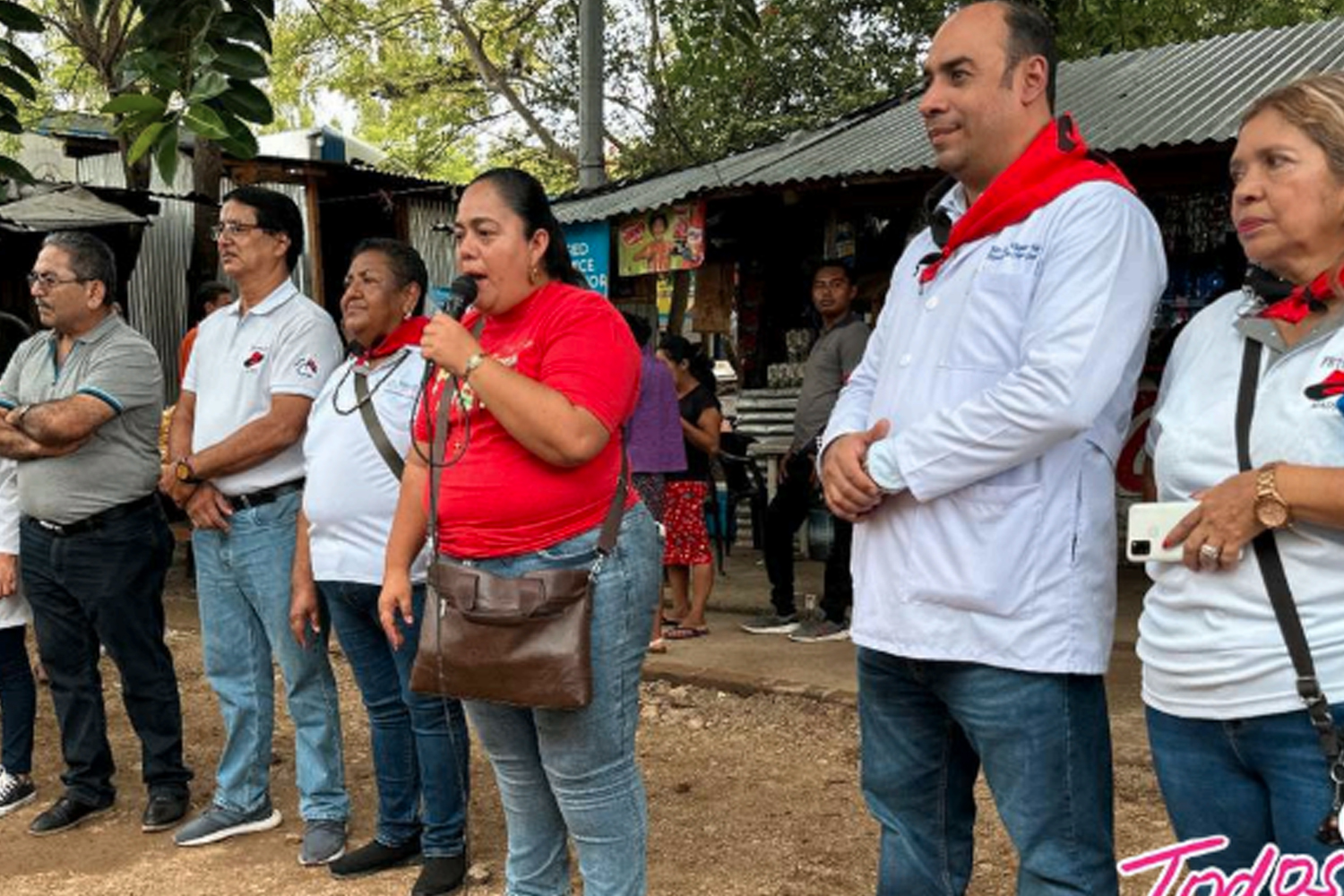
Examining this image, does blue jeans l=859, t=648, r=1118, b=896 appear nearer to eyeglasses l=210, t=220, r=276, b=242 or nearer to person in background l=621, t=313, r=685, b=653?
eyeglasses l=210, t=220, r=276, b=242

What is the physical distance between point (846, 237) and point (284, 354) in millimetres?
6064

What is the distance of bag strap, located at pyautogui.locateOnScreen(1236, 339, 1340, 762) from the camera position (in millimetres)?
2051

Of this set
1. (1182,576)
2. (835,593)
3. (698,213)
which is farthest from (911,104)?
(1182,576)

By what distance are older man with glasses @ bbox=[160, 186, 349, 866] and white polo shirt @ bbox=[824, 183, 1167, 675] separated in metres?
2.45

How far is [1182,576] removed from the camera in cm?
224

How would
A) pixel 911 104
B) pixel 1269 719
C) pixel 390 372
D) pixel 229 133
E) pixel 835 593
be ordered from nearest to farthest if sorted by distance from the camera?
pixel 1269 719, pixel 229 133, pixel 390 372, pixel 835 593, pixel 911 104

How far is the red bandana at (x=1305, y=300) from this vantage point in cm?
217

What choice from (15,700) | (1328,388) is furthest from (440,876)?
(1328,388)

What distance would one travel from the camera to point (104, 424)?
4668mm

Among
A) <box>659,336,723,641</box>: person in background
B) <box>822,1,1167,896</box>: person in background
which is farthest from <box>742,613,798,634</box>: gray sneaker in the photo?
<box>822,1,1167,896</box>: person in background

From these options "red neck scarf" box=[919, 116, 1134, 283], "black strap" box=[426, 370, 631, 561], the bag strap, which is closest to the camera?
the bag strap

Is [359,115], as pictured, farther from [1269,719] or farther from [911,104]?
[1269,719]

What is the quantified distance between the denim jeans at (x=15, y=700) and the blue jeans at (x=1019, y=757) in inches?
145

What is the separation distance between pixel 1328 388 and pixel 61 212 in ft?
31.0
